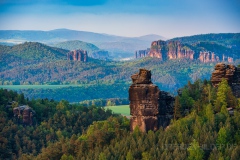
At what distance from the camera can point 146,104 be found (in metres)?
73.5

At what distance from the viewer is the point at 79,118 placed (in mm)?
122188

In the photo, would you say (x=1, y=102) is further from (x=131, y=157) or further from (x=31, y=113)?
(x=131, y=157)

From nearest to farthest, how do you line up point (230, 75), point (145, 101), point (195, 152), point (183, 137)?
point (195, 152) < point (183, 137) < point (145, 101) < point (230, 75)

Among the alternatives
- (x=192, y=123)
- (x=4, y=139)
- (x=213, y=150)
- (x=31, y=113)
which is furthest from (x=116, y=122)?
(x=31, y=113)

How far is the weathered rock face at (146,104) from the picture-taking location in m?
73.2

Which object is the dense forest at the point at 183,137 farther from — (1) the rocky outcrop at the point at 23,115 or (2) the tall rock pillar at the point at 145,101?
(1) the rocky outcrop at the point at 23,115

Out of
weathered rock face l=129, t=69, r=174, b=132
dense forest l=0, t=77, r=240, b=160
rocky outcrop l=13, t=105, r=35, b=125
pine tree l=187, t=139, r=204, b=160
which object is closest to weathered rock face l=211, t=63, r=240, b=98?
dense forest l=0, t=77, r=240, b=160

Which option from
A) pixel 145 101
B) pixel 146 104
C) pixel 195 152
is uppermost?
pixel 145 101

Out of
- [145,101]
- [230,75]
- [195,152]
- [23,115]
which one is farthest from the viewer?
[23,115]

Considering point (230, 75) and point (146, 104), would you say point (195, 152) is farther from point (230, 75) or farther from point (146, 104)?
point (230, 75)

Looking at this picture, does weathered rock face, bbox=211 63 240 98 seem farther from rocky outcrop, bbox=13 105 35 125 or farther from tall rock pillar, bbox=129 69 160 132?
rocky outcrop, bbox=13 105 35 125

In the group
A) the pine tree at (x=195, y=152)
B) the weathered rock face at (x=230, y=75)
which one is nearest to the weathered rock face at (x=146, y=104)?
the pine tree at (x=195, y=152)

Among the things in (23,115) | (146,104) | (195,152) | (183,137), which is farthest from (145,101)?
(23,115)

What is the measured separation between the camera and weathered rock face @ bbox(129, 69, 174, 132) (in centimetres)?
7325
